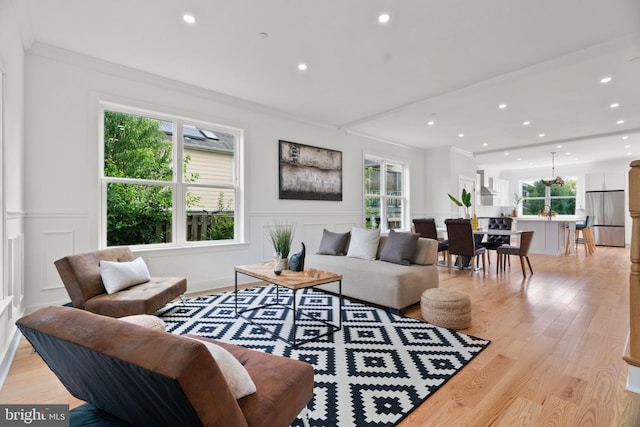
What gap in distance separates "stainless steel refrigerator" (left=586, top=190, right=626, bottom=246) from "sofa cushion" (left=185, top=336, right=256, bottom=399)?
1146 cm

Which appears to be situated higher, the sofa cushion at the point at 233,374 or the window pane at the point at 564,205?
the window pane at the point at 564,205

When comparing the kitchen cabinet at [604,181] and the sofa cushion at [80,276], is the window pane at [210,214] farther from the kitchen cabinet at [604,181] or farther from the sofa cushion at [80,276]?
the kitchen cabinet at [604,181]

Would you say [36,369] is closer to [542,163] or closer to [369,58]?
[369,58]

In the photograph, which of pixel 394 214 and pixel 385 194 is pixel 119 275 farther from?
pixel 394 214

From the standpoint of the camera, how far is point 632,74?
3721mm

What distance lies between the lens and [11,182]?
2.53 metres

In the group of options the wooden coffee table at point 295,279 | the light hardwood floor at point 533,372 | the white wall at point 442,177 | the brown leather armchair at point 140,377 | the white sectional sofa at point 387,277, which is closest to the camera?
the brown leather armchair at point 140,377

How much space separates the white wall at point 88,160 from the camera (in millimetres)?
3148

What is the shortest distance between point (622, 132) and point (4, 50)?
9.22 meters

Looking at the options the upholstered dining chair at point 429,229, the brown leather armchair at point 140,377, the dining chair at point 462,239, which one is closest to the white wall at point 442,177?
the upholstered dining chair at point 429,229

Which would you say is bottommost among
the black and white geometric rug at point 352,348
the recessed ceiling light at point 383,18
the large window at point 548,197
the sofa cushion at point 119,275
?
the black and white geometric rug at point 352,348

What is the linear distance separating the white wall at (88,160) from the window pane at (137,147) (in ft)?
0.68

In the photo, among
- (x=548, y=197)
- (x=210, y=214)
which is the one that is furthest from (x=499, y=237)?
Answer: (x=548, y=197)

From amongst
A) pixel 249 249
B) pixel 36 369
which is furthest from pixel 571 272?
pixel 36 369
